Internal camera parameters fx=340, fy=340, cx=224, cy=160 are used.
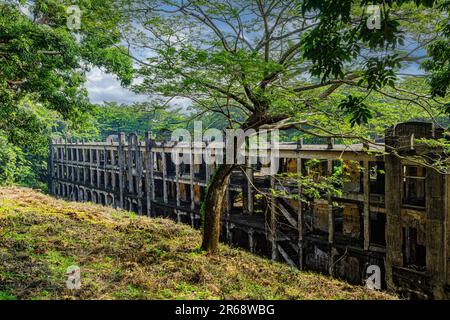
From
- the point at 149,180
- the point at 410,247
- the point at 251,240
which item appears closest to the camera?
the point at 410,247

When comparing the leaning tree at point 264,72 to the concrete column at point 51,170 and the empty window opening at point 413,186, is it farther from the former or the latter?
the concrete column at point 51,170

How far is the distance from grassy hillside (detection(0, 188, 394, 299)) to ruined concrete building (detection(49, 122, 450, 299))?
2.05m

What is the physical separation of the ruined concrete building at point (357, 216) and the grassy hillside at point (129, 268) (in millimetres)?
2046

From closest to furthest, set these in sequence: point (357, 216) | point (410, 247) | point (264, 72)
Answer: point (264, 72) < point (410, 247) < point (357, 216)

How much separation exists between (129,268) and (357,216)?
10917 mm

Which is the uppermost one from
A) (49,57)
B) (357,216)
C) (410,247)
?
(49,57)

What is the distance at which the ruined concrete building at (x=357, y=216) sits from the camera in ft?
39.8

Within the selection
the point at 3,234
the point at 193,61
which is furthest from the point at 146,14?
the point at 3,234

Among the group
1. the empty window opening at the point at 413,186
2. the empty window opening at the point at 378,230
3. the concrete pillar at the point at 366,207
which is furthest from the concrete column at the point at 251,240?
the empty window opening at the point at 413,186

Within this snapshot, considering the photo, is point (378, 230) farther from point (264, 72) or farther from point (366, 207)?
point (264, 72)

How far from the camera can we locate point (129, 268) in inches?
325

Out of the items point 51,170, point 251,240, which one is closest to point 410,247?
point 251,240

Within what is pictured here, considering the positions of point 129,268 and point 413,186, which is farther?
point 413,186

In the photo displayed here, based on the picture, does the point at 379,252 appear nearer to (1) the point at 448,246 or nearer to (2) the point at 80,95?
(1) the point at 448,246
